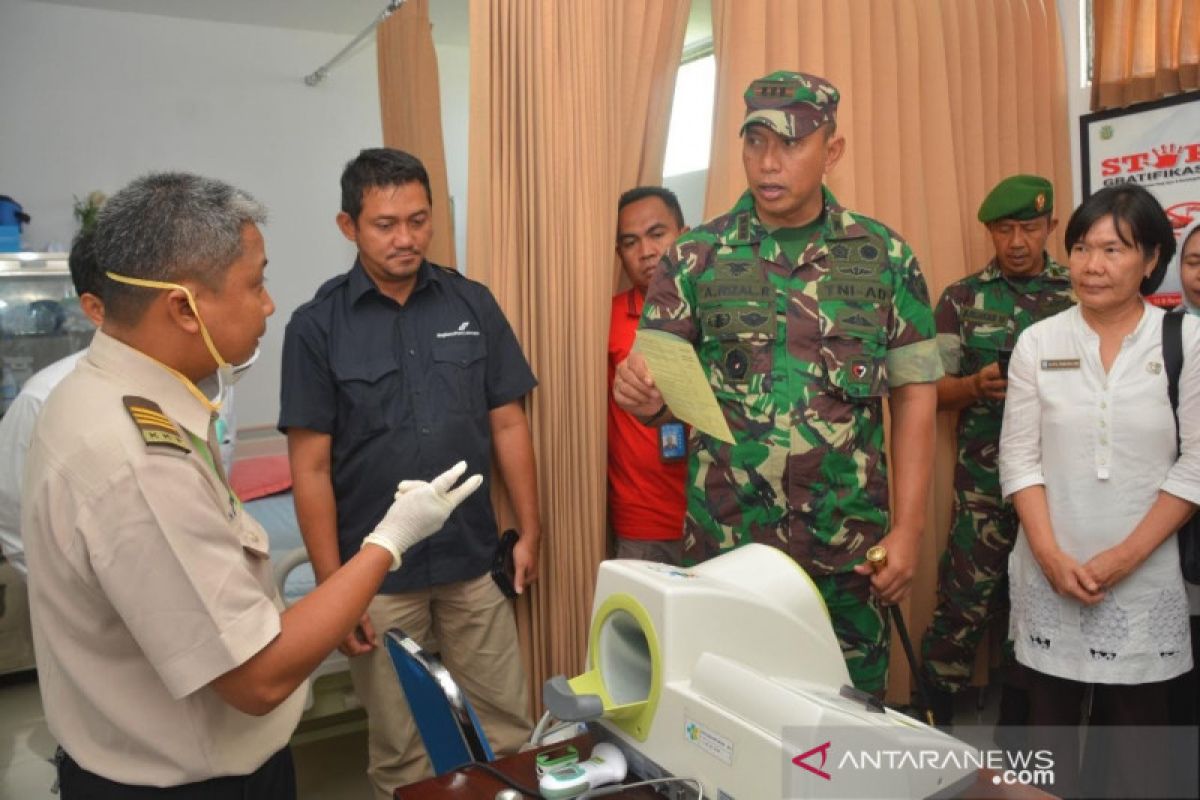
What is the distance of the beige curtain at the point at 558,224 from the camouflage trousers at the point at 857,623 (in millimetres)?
671

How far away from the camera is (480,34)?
6.98 feet

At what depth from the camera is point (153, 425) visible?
1.08 m

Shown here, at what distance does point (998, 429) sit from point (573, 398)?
135 cm

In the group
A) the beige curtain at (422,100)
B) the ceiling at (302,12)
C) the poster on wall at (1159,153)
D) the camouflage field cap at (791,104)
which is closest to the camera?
the camouflage field cap at (791,104)

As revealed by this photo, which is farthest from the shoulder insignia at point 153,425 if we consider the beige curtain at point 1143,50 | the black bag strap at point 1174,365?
the beige curtain at point 1143,50

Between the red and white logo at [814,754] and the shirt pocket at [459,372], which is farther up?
the shirt pocket at [459,372]

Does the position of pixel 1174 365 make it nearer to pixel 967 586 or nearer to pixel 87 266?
pixel 967 586

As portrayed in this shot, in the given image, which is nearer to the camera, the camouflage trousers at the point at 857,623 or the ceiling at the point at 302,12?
the camouflage trousers at the point at 857,623

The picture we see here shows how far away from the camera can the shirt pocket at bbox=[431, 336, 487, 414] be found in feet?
6.66

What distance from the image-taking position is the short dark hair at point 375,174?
1986mm

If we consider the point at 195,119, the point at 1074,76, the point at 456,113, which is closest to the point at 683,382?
the point at 1074,76

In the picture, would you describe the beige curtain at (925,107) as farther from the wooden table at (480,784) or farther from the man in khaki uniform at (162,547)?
the wooden table at (480,784)

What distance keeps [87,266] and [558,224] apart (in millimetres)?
1125

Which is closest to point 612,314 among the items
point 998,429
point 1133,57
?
point 998,429
